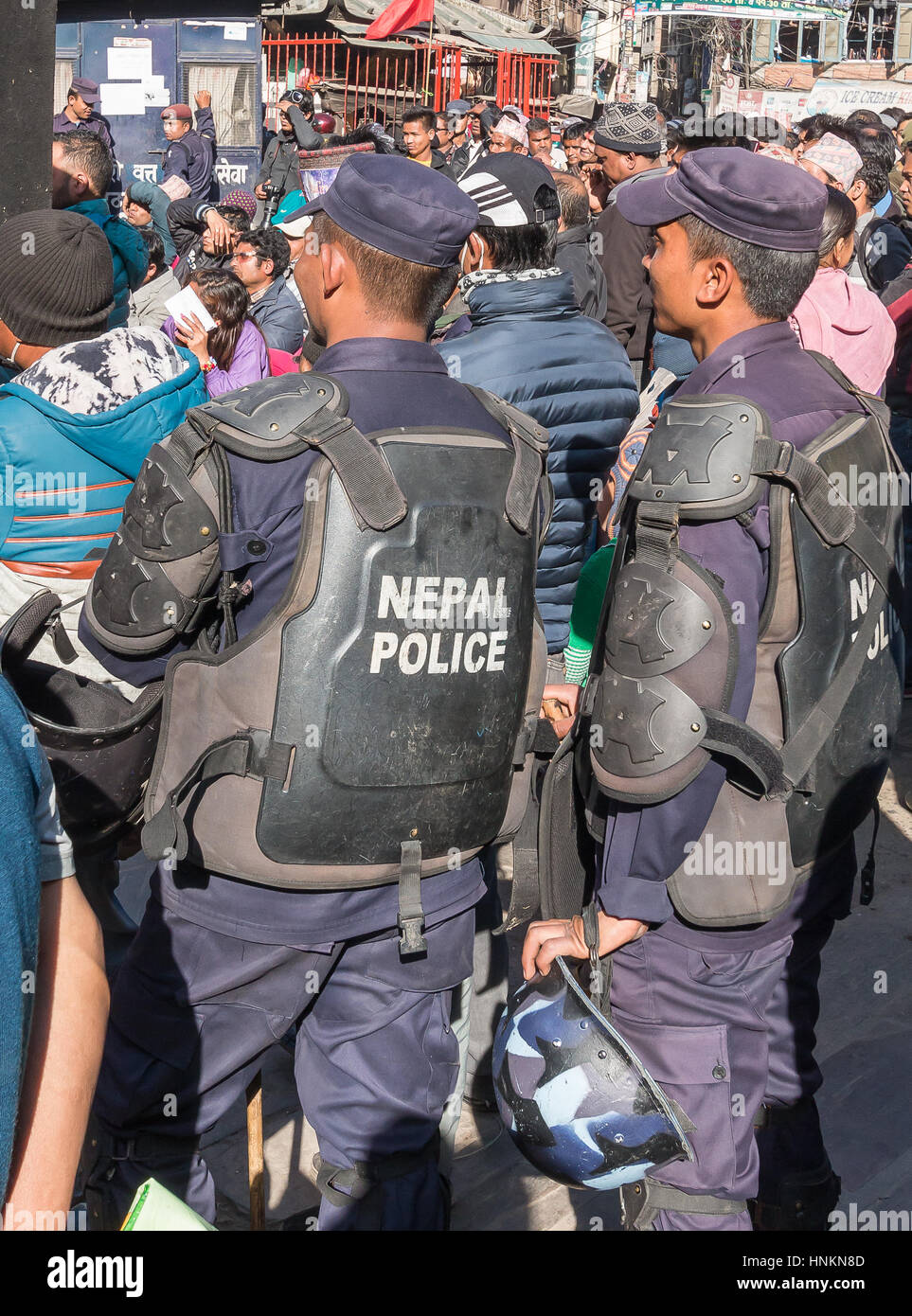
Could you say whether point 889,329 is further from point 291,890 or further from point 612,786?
point 291,890

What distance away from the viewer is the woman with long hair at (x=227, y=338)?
4797mm

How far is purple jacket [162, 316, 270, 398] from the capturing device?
4820mm

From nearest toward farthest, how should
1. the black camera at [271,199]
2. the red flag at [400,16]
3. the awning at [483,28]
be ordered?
the black camera at [271,199], the red flag at [400,16], the awning at [483,28]

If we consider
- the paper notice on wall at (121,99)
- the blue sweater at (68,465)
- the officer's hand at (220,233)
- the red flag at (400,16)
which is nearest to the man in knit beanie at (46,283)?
the blue sweater at (68,465)

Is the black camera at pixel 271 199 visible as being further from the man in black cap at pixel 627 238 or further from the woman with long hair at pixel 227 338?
the woman with long hair at pixel 227 338

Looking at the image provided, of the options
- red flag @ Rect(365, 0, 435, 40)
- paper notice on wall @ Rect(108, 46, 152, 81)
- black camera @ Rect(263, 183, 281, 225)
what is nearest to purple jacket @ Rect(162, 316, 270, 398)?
black camera @ Rect(263, 183, 281, 225)

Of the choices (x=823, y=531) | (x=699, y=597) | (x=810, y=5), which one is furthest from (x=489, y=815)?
(x=810, y=5)

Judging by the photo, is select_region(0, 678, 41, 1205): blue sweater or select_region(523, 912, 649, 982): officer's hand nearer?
select_region(0, 678, 41, 1205): blue sweater

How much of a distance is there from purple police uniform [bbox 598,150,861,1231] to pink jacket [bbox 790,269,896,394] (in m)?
2.25

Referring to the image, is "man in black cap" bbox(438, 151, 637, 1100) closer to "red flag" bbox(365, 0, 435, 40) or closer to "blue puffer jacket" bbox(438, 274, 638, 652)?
"blue puffer jacket" bbox(438, 274, 638, 652)

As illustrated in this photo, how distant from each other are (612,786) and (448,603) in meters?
0.41

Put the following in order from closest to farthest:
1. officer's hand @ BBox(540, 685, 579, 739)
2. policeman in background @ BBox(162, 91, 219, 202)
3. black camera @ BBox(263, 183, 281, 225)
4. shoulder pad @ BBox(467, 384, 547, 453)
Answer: shoulder pad @ BBox(467, 384, 547, 453)
officer's hand @ BBox(540, 685, 579, 739)
black camera @ BBox(263, 183, 281, 225)
policeman in background @ BBox(162, 91, 219, 202)

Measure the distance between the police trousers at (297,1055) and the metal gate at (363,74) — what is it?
57.8 ft

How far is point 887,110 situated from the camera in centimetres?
1422
